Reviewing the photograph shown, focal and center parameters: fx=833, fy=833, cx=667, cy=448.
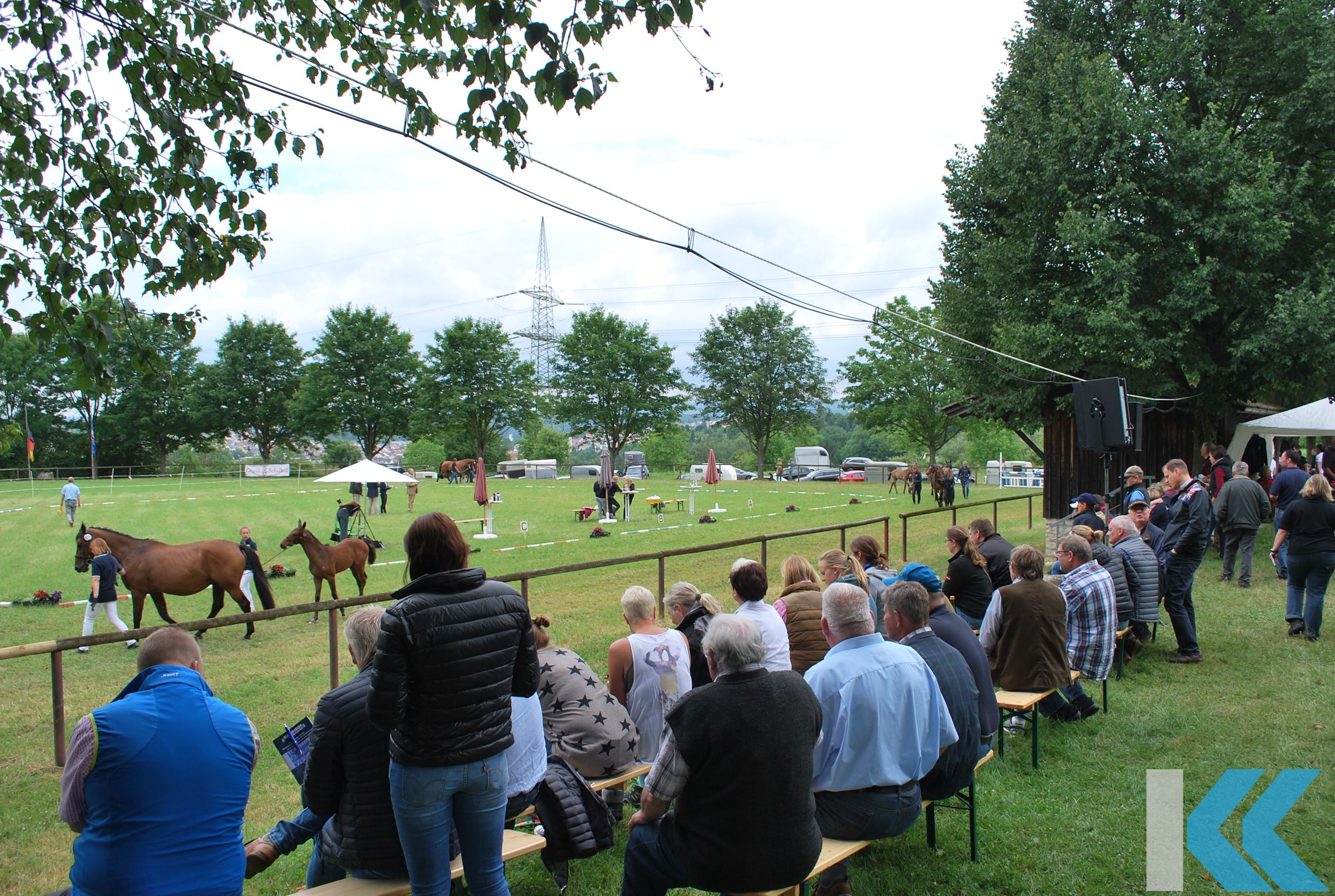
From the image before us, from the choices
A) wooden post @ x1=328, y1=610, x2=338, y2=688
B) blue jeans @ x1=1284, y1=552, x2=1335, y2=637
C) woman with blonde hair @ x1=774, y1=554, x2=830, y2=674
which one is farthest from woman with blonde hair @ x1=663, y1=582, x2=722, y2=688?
blue jeans @ x1=1284, y1=552, x2=1335, y2=637

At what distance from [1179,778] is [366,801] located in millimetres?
4691

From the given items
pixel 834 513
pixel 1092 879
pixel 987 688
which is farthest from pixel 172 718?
pixel 834 513

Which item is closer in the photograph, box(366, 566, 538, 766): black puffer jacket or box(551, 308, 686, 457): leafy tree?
box(366, 566, 538, 766): black puffer jacket

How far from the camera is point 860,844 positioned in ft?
11.0

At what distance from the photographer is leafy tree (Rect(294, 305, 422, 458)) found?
67.2 m

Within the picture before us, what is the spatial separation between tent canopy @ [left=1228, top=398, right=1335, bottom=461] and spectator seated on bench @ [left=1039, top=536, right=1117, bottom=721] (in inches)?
514

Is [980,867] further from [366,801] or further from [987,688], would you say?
[366,801]

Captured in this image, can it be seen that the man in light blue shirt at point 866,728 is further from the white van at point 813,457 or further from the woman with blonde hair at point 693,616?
the white van at point 813,457

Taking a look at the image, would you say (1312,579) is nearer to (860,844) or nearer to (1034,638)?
(1034,638)

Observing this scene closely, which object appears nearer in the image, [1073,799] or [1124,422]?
[1073,799]

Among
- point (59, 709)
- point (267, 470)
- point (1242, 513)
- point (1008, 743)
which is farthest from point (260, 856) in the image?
Result: point (267, 470)

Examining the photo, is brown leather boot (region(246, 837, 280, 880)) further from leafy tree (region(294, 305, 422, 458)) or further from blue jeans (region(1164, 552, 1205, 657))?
leafy tree (region(294, 305, 422, 458))

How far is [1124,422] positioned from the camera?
1180 cm

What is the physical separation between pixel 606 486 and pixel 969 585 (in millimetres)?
17908
